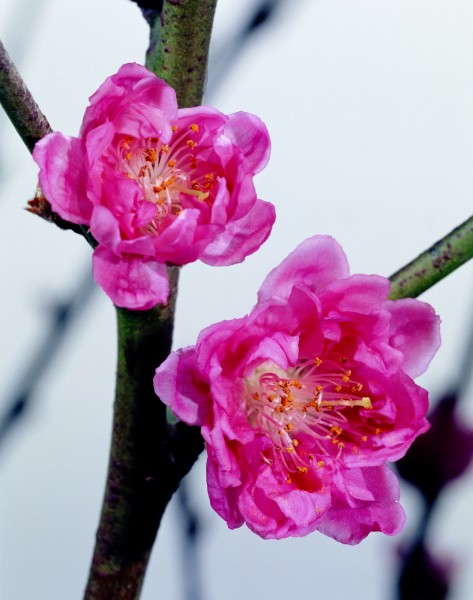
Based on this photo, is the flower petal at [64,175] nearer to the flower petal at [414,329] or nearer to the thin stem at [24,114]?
the thin stem at [24,114]

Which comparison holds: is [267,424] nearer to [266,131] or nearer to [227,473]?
[227,473]

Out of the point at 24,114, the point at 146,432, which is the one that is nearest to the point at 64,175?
the point at 24,114

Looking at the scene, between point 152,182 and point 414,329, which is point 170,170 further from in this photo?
point 414,329

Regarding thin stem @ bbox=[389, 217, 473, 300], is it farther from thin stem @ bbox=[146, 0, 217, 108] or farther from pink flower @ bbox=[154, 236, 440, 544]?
A: thin stem @ bbox=[146, 0, 217, 108]

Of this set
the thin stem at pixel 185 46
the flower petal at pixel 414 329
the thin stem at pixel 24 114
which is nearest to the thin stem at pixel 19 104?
the thin stem at pixel 24 114

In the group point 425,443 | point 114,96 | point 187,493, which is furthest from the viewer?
point 187,493

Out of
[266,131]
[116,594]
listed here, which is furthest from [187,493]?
[266,131]

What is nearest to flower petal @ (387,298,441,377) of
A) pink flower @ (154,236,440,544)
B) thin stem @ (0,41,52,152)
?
pink flower @ (154,236,440,544)
